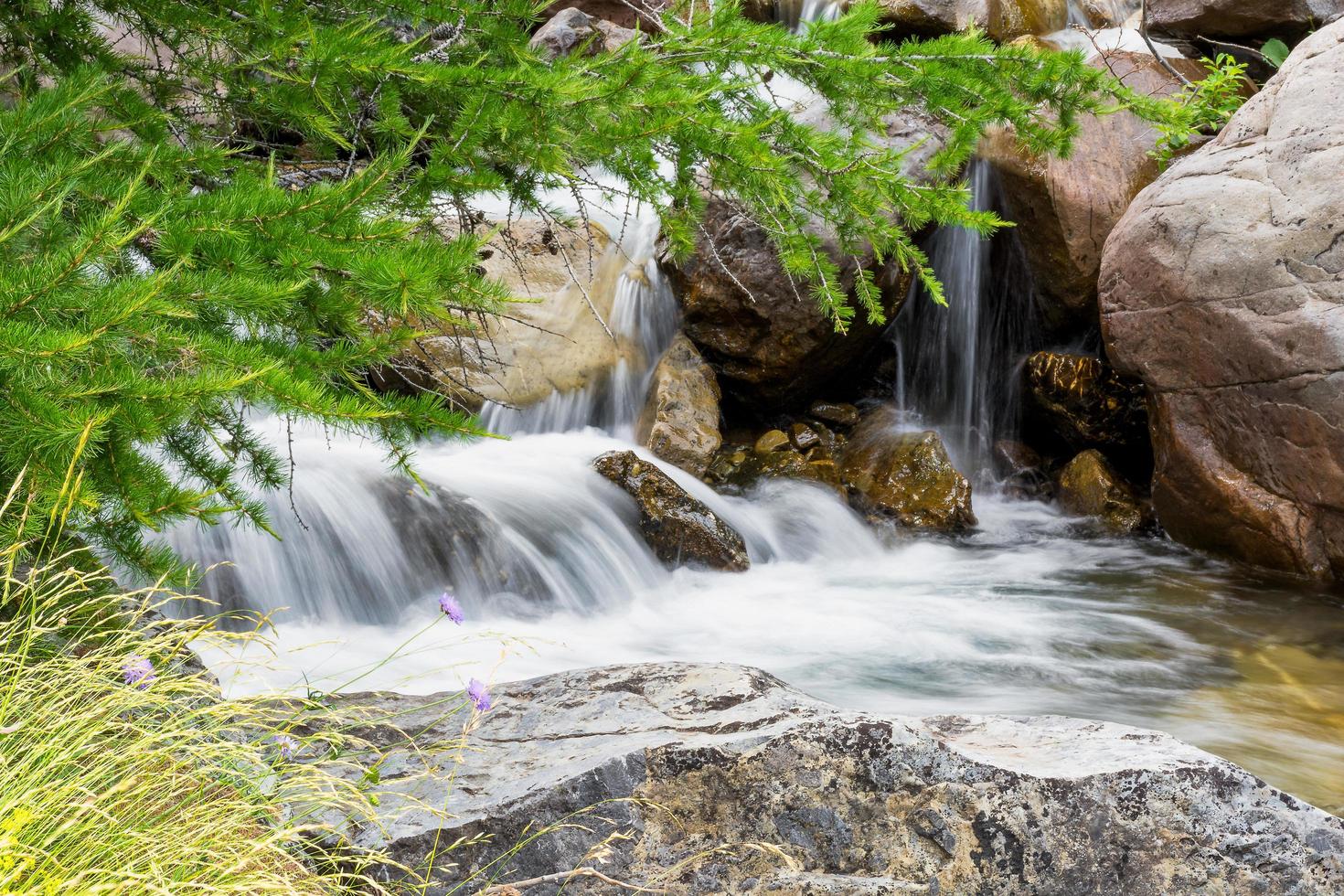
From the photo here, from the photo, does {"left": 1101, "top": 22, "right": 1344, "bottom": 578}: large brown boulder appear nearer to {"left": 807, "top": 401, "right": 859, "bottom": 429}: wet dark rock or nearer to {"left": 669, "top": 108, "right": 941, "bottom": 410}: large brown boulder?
{"left": 669, "top": 108, "right": 941, "bottom": 410}: large brown boulder

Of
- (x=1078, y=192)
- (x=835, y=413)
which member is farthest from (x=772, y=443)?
(x=1078, y=192)

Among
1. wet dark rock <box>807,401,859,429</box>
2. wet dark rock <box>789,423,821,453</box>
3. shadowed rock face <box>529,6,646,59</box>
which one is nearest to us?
wet dark rock <box>789,423,821,453</box>

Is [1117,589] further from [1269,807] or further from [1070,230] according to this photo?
[1269,807]

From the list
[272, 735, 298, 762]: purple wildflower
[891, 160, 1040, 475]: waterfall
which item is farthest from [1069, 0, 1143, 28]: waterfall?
[272, 735, 298, 762]: purple wildflower

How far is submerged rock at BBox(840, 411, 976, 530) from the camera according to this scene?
8.02 metres

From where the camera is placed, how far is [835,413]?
9141 mm

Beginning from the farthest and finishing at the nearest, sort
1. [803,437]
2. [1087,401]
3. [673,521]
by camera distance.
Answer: [803,437] → [1087,401] → [673,521]

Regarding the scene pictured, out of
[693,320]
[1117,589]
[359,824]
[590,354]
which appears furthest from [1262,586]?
[359,824]

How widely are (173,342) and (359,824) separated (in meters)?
1.07

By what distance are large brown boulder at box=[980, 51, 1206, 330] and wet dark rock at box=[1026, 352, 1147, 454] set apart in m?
0.53

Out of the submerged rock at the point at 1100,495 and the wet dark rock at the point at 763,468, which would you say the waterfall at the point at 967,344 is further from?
the wet dark rock at the point at 763,468

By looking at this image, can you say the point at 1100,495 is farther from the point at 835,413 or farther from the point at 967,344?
the point at 835,413

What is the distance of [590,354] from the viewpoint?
884cm

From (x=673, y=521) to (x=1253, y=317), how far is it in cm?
373
